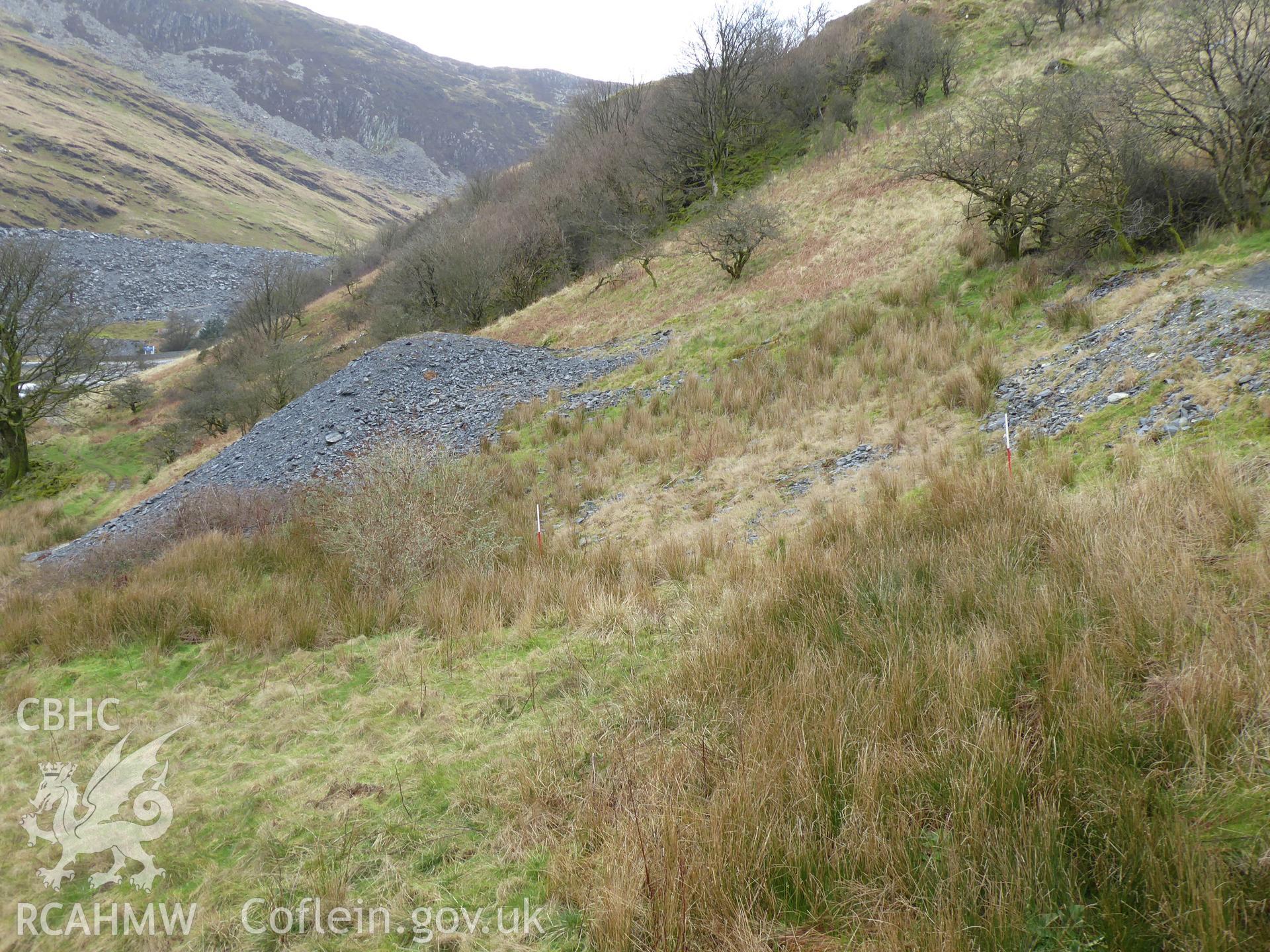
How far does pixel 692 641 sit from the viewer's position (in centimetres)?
367

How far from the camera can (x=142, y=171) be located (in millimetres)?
89438

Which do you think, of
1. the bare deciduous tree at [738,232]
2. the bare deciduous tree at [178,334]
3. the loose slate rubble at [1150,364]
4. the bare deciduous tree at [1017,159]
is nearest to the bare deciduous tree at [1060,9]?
the bare deciduous tree at [738,232]

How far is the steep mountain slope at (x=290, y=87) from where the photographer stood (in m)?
157

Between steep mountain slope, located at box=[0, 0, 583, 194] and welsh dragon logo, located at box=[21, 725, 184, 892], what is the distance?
17280 cm

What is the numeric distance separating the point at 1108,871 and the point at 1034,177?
12489 millimetres

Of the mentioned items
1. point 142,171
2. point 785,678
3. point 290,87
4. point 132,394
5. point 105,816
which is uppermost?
point 290,87

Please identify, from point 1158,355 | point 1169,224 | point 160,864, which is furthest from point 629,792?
point 1169,224

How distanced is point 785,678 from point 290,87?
23115cm

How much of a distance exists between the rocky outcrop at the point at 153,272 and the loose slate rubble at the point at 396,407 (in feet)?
185

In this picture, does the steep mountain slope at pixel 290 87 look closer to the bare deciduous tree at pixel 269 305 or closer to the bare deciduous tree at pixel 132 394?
the bare deciduous tree at pixel 269 305

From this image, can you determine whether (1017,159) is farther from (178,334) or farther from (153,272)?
(153,272)

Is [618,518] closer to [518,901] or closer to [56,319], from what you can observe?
[518,901]

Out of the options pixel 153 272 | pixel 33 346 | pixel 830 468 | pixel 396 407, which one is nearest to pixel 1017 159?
pixel 830 468

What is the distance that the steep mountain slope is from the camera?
156750 mm
